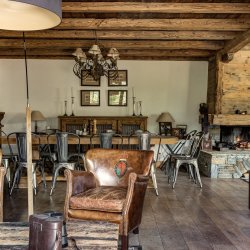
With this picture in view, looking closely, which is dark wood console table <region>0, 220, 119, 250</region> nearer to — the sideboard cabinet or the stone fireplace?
the sideboard cabinet

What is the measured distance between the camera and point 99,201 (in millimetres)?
2518

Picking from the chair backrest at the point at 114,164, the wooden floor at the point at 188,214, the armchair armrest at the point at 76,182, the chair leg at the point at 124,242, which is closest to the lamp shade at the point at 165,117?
the wooden floor at the point at 188,214

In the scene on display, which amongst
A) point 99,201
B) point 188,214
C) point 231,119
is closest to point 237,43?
point 231,119

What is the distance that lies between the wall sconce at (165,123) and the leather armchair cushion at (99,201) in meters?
4.48

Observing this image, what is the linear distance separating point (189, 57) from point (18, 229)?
642 centimetres

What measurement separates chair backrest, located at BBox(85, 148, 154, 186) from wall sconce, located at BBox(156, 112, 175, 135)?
13.4ft

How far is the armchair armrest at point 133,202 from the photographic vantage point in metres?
2.45

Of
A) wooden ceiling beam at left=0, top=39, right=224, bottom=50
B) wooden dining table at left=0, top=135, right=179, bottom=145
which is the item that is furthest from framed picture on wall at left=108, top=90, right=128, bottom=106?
wooden dining table at left=0, top=135, right=179, bottom=145

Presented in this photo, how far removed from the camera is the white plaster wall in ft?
24.4

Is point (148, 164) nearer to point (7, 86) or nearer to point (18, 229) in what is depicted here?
point (18, 229)

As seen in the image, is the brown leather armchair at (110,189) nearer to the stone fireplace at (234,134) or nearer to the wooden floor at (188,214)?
the wooden floor at (188,214)

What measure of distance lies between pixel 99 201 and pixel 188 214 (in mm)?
1420

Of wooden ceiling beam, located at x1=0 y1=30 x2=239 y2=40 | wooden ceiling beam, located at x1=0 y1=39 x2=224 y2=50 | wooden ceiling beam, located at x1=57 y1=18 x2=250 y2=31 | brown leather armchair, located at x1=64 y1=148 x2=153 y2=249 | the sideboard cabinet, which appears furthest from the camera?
the sideboard cabinet

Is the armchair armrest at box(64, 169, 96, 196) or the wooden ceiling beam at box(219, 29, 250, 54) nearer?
the armchair armrest at box(64, 169, 96, 196)
